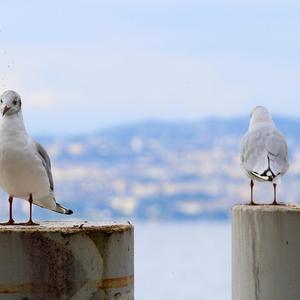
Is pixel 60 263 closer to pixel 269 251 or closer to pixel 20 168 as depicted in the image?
pixel 20 168

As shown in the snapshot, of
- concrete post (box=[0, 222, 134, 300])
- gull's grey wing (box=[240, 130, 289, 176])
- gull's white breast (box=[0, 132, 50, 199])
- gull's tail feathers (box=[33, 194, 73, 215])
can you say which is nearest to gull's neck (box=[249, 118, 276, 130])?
gull's grey wing (box=[240, 130, 289, 176])

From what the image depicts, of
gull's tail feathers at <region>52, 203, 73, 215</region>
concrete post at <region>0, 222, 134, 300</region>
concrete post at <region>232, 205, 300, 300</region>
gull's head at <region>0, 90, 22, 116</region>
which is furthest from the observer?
gull's tail feathers at <region>52, 203, 73, 215</region>

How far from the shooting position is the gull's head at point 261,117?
473 inches

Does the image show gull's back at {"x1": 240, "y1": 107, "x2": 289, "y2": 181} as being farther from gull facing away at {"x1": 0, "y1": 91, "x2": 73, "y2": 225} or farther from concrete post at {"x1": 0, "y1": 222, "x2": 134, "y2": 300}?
concrete post at {"x1": 0, "y1": 222, "x2": 134, "y2": 300}

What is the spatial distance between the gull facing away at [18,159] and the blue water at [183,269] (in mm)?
32499

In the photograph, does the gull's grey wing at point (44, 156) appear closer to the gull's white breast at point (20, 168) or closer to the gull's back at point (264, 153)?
the gull's white breast at point (20, 168)

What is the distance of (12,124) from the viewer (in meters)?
8.90

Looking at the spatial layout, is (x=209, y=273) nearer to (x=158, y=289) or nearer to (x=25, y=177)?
(x=158, y=289)

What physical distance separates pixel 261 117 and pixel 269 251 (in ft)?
8.55

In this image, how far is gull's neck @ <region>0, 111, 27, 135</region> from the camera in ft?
29.1

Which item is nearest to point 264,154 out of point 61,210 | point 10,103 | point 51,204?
point 61,210

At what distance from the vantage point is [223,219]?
142500 mm

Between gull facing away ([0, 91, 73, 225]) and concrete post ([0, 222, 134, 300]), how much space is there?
79 cm

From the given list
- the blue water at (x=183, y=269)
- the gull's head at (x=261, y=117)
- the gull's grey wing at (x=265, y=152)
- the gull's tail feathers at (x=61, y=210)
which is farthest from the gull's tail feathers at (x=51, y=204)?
the blue water at (x=183, y=269)
